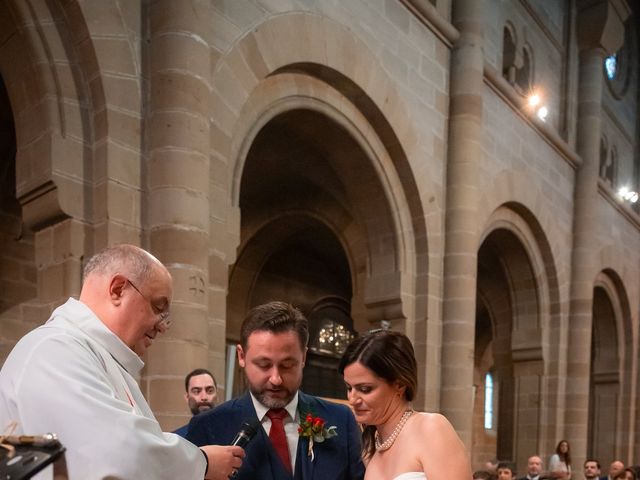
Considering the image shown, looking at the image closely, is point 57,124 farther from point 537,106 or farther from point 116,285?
point 537,106

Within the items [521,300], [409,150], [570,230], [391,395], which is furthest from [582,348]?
[391,395]

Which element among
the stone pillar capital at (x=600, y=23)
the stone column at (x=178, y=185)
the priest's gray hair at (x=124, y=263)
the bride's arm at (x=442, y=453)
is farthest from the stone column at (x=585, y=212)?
the priest's gray hair at (x=124, y=263)

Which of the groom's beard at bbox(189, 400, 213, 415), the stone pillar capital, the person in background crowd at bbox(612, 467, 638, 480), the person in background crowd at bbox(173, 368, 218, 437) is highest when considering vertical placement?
the stone pillar capital

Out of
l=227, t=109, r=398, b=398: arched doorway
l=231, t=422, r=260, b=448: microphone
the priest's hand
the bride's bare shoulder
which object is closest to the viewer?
the priest's hand

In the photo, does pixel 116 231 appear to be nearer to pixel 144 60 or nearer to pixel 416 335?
pixel 144 60

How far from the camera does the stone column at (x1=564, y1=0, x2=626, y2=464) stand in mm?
12578

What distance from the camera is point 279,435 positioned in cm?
226

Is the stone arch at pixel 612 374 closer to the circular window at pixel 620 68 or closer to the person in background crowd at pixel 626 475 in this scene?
the circular window at pixel 620 68

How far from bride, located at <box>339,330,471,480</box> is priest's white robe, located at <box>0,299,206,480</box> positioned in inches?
29.4

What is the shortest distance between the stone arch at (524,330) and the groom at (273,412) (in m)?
10.0

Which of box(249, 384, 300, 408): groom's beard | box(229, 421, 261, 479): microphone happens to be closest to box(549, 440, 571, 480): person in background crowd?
box(249, 384, 300, 408): groom's beard

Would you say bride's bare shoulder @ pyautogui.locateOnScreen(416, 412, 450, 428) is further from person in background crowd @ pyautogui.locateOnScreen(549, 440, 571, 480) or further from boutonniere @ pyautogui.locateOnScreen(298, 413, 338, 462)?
person in background crowd @ pyautogui.locateOnScreen(549, 440, 571, 480)

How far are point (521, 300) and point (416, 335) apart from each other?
4.63 metres

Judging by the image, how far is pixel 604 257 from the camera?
47.5 ft
